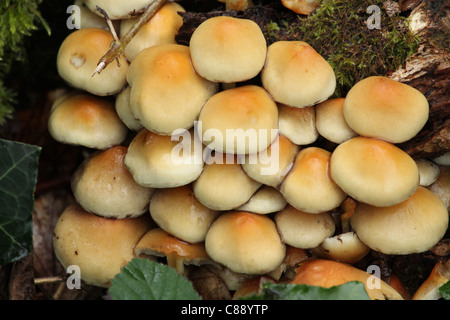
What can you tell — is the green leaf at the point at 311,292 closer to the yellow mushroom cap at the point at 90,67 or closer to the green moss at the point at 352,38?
the green moss at the point at 352,38

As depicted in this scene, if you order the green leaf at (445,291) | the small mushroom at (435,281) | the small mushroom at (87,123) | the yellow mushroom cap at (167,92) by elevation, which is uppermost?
the yellow mushroom cap at (167,92)

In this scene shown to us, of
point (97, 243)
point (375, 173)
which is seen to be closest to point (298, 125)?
point (375, 173)

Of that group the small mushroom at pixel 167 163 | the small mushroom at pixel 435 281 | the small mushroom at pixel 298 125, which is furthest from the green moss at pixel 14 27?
the small mushroom at pixel 435 281

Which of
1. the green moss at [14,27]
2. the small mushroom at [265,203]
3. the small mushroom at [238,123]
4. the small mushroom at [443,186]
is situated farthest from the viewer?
the green moss at [14,27]

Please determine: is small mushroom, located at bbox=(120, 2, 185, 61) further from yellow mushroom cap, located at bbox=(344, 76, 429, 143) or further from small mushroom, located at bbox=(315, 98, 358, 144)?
yellow mushroom cap, located at bbox=(344, 76, 429, 143)

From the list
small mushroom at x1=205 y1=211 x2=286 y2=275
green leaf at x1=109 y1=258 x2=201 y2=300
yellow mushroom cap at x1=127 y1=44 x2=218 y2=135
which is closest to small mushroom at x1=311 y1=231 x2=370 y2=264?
small mushroom at x1=205 y1=211 x2=286 y2=275
